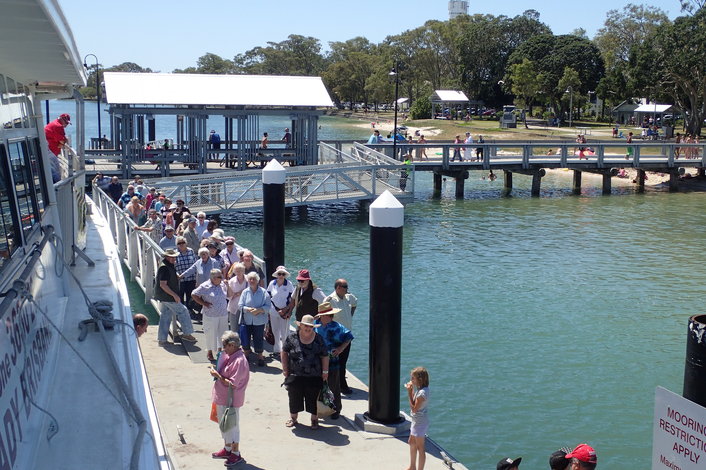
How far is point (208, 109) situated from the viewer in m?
31.4

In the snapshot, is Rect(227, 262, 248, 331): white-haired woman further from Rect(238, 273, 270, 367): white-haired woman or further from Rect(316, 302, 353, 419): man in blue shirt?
Rect(316, 302, 353, 419): man in blue shirt

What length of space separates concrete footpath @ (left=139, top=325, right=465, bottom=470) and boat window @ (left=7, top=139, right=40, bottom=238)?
2935 millimetres

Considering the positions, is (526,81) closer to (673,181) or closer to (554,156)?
(673,181)

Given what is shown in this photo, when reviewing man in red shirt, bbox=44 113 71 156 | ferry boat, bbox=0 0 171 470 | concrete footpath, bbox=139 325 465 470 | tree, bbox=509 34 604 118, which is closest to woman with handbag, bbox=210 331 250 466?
concrete footpath, bbox=139 325 465 470

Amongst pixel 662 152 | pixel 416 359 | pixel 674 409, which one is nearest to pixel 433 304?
pixel 416 359

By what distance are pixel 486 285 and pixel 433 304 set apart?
2.47 m

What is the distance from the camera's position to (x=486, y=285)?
19.3m

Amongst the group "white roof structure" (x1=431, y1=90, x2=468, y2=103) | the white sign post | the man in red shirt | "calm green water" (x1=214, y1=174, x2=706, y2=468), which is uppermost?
"white roof structure" (x1=431, y1=90, x2=468, y2=103)

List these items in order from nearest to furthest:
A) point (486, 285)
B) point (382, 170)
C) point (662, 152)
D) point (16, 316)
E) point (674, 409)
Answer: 1. point (16, 316)
2. point (674, 409)
3. point (486, 285)
4. point (382, 170)
5. point (662, 152)

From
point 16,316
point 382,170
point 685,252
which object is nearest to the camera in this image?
point 16,316

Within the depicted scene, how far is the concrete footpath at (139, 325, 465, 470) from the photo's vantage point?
784 cm

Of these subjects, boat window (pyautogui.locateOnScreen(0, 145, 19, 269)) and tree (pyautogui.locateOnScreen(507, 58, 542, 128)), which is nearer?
boat window (pyautogui.locateOnScreen(0, 145, 19, 269))

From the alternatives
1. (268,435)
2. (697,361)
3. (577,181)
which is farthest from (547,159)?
(697,361)

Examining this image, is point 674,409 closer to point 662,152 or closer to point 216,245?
point 216,245
